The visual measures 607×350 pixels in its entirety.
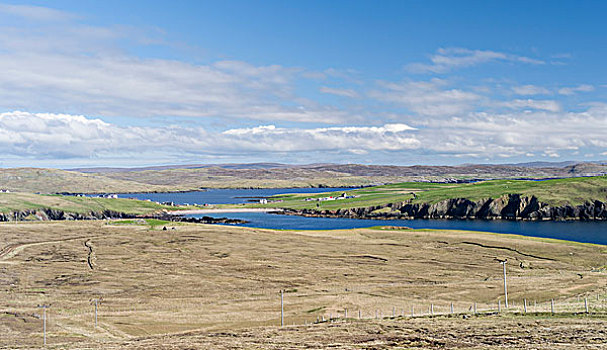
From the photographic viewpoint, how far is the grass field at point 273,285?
34219mm

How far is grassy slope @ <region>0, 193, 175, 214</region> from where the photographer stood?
136 metres

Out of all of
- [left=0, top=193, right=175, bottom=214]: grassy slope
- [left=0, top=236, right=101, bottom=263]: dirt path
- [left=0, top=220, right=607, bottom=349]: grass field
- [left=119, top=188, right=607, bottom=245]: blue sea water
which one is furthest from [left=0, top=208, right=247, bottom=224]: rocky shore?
[left=0, top=236, right=101, bottom=263]: dirt path

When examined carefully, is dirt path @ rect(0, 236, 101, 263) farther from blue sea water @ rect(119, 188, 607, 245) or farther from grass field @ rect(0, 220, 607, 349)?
blue sea water @ rect(119, 188, 607, 245)

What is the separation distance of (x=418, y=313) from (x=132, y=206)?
141 metres

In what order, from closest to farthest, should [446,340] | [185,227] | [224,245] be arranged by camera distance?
[446,340], [224,245], [185,227]

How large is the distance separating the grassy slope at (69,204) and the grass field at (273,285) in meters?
40.7

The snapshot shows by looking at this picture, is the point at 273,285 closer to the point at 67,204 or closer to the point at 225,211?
the point at 67,204

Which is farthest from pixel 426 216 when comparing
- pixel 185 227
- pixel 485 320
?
pixel 485 320

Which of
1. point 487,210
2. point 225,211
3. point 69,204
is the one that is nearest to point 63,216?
point 69,204

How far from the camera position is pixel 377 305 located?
47094mm

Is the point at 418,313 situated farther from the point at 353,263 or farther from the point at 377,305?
the point at 353,263

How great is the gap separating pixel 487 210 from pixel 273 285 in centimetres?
11076

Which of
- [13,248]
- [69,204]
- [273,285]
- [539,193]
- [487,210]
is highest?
[539,193]

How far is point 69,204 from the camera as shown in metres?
150
